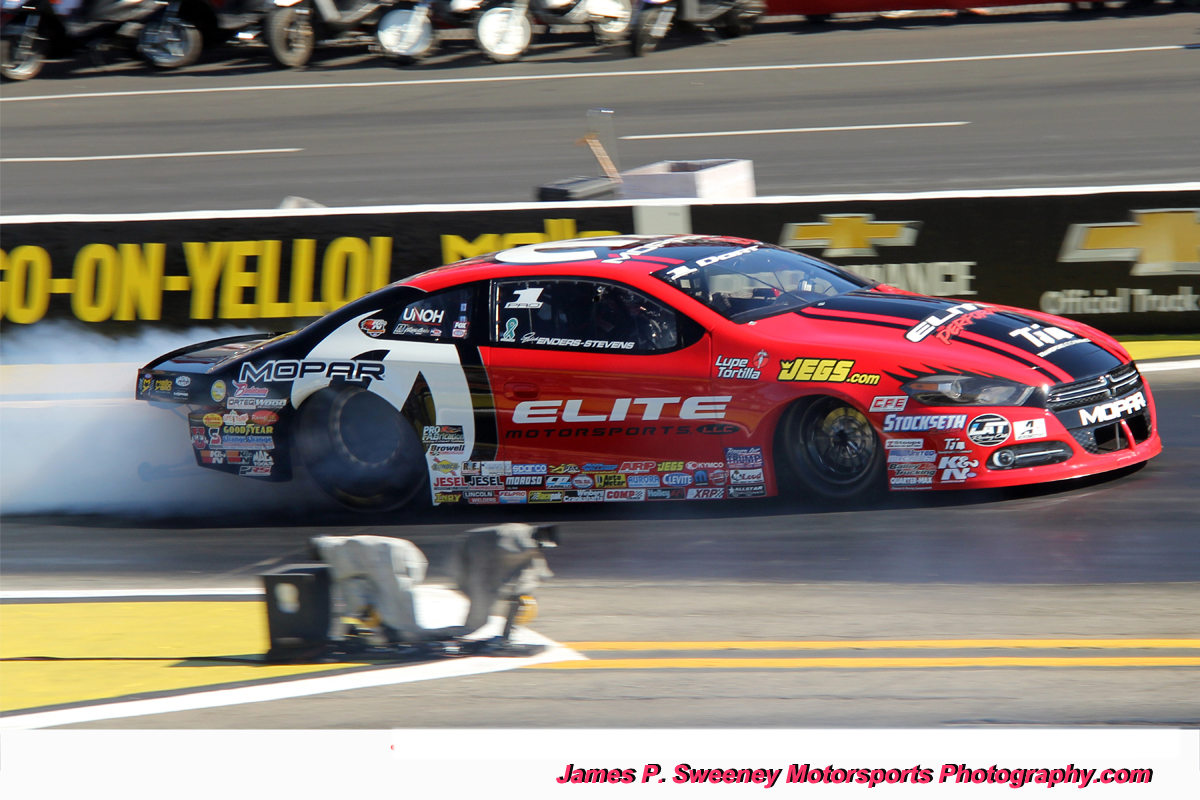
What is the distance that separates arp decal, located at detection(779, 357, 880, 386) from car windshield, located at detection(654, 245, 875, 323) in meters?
0.42

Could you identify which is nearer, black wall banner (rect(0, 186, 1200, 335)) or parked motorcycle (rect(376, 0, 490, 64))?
black wall banner (rect(0, 186, 1200, 335))

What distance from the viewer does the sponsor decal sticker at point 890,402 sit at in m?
6.76

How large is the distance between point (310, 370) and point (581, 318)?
160 centimetres

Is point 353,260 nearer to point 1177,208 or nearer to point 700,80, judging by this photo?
point 1177,208

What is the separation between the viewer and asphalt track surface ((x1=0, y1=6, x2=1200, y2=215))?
15.6m

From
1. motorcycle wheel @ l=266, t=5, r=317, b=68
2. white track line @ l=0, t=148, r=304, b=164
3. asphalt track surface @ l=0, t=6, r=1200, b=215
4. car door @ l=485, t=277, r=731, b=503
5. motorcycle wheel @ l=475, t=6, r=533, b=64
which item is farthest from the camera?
motorcycle wheel @ l=266, t=5, r=317, b=68

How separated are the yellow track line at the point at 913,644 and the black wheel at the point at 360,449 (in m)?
2.20

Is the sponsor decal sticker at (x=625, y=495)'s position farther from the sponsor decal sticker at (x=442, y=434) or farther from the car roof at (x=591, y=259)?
the car roof at (x=591, y=259)

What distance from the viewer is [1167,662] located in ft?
17.0

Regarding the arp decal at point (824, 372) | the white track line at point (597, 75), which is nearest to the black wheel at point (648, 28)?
the white track line at point (597, 75)

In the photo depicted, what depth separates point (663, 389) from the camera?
7.14 m

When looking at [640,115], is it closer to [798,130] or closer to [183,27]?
[798,130]

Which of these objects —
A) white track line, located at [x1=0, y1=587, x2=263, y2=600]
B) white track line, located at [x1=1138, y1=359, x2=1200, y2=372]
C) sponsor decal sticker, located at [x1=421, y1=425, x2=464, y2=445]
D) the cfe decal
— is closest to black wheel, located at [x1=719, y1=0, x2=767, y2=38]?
white track line, located at [x1=1138, y1=359, x2=1200, y2=372]

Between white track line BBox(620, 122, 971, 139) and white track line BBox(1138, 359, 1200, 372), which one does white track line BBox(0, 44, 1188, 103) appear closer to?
white track line BBox(620, 122, 971, 139)
